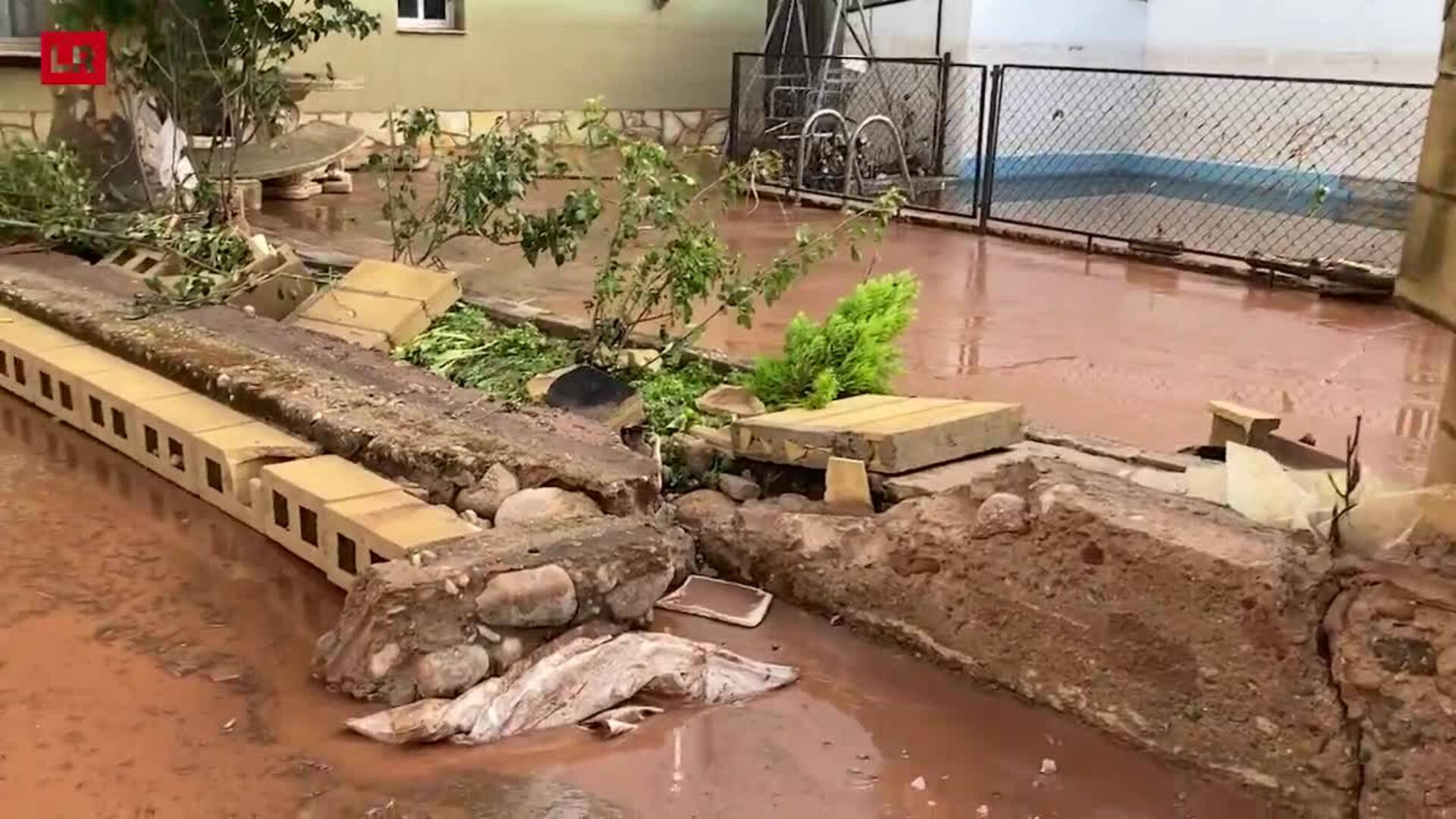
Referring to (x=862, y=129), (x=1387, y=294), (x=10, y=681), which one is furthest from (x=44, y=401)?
(x=862, y=129)

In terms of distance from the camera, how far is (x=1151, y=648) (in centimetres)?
247

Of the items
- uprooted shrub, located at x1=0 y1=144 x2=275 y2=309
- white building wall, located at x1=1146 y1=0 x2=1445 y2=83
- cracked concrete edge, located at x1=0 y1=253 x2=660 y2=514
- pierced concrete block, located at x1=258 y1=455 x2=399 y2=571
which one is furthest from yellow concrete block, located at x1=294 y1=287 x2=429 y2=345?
white building wall, located at x1=1146 y1=0 x2=1445 y2=83

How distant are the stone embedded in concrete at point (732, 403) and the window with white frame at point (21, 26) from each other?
7.10 m

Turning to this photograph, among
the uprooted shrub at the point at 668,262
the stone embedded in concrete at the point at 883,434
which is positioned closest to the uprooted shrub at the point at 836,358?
the stone embedded in concrete at the point at 883,434

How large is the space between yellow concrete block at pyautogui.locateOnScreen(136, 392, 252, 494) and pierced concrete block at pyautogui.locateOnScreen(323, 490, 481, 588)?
780 mm

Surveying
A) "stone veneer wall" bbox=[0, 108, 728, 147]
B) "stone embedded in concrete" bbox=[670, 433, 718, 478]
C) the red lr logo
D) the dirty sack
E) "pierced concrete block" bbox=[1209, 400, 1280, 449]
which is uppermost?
the red lr logo

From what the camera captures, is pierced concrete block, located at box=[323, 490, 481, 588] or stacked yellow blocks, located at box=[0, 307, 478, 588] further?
stacked yellow blocks, located at box=[0, 307, 478, 588]

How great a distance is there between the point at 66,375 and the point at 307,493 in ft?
5.11

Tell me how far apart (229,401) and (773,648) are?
193 cm

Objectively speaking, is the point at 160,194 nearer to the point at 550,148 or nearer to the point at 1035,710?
the point at 550,148

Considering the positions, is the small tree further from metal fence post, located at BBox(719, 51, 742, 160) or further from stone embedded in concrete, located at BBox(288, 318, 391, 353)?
metal fence post, located at BBox(719, 51, 742, 160)

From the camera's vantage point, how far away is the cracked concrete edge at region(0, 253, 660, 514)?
3293 mm

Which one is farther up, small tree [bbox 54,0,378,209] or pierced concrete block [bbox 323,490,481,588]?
small tree [bbox 54,0,378,209]

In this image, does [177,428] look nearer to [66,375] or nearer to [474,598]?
[66,375]
